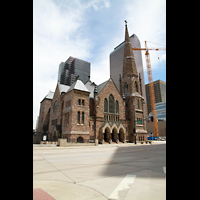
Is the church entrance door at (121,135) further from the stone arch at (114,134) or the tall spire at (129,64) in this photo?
the tall spire at (129,64)

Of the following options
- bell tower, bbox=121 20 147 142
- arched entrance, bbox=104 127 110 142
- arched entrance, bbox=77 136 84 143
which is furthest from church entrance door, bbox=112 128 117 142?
arched entrance, bbox=77 136 84 143

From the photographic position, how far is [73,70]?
152m

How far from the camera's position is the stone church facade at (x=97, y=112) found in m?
34.8

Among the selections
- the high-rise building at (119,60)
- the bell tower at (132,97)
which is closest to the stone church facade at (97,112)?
the bell tower at (132,97)

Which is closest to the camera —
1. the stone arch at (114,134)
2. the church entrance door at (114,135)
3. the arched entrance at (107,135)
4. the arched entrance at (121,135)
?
the arched entrance at (107,135)

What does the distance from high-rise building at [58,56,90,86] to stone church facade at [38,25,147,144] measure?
99521 mm

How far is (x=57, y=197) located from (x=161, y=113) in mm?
133272

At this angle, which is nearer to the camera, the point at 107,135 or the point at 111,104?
the point at 107,135

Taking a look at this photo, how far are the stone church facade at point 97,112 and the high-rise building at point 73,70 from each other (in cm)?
9952

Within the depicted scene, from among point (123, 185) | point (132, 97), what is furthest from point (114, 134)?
point (123, 185)

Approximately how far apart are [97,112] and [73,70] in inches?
4779

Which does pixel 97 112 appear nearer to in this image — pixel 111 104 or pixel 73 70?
pixel 111 104
